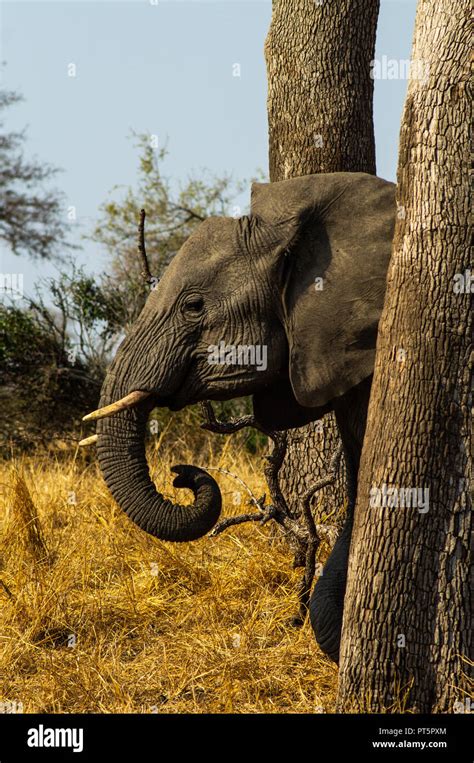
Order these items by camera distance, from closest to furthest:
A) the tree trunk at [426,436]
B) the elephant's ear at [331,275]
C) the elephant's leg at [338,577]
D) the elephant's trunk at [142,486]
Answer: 1. the tree trunk at [426,436]
2. the elephant's ear at [331,275]
3. the elephant's trunk at [142,486]
4. the elephant's leg at [338,577]

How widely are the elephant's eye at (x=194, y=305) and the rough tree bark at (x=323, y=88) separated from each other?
2.14m

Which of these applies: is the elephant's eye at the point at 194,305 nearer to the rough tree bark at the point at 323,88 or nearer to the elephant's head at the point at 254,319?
the elephant's head at the point at 254,319

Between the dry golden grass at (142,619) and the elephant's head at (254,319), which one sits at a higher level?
the elephant's head at (254,319)

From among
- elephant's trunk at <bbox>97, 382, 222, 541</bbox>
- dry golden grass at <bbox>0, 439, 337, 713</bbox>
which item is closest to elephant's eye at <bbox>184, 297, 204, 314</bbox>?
elephant's trunk at <bbox>97, 382, 222, 541</bbox>

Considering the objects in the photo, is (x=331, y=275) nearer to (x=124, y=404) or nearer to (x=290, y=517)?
(x=124, y=404)

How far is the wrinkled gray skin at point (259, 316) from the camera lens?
4195 mm

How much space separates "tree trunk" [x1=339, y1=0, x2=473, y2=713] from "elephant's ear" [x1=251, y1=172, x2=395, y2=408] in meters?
0.19

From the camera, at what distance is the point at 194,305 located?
4.28 m

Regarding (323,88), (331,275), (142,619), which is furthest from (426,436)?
(323,88)

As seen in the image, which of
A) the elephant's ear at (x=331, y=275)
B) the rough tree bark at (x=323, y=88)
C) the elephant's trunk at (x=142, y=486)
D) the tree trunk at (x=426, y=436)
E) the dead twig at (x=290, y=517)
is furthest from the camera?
the rough tree bark at (x=323, y=88)

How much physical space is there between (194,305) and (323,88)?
2464mm

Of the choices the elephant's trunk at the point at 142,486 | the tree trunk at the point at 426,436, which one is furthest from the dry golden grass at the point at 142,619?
the elephant's trunk at the point at 142,486

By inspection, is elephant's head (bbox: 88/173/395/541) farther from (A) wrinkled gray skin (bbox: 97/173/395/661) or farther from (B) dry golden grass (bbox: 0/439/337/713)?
(B) dry golden grass (bbox: 0/439/337/713)
